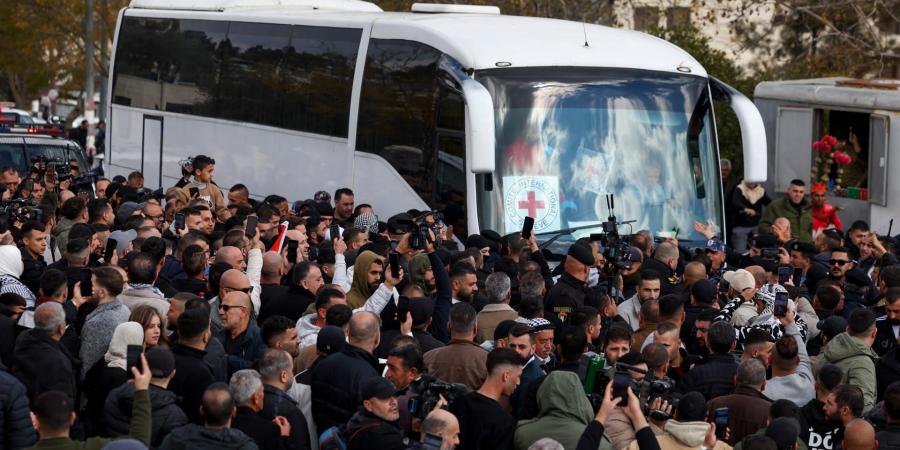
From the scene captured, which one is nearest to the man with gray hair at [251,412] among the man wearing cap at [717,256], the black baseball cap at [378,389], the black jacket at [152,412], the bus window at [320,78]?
the black jacket at [152,412]

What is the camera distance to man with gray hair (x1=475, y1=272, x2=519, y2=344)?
399 inches

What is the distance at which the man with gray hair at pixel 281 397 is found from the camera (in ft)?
26.5

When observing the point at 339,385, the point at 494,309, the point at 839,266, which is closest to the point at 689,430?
the point at 339,385

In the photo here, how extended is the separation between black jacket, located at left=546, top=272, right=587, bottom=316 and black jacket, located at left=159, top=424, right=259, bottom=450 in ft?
13.2

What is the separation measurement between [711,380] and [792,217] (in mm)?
9403

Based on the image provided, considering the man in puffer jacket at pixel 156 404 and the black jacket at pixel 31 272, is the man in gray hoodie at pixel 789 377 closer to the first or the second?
the man in puffer jacket at pixel 156 404

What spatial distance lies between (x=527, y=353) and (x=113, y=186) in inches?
383

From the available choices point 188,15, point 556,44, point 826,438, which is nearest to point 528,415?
A: point 826,438

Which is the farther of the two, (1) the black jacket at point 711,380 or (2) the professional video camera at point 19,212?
(2) the professional video camera at point 19,212

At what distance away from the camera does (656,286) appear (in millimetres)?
11461

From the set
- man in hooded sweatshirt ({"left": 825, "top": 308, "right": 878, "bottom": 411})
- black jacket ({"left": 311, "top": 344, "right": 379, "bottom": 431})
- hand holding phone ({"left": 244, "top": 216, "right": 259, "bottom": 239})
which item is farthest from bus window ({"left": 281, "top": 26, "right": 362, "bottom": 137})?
black jacket ({"left": 311, "top": 344, "right": 379, "bottom": 431})

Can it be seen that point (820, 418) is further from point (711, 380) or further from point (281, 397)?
point (281, 397)

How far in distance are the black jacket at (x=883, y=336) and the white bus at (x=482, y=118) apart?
461 cm

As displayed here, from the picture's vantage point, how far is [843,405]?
8562 mm
